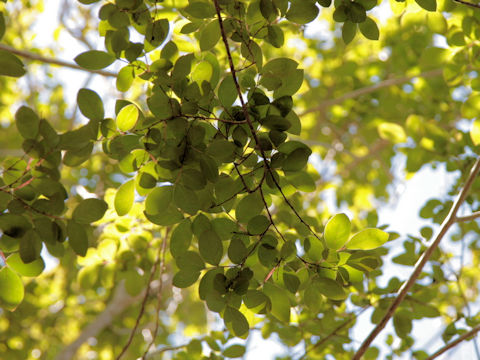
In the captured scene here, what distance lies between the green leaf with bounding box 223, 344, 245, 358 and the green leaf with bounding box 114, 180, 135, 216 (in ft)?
2.72

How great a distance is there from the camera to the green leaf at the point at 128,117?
1.09 meters

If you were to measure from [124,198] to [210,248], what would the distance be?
0.91ft

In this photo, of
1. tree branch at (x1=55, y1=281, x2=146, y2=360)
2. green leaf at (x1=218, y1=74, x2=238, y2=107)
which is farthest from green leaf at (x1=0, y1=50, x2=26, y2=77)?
tree branch at (x1=55, y1=281, x2=146, y2=360)

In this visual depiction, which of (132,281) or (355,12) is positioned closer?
(355,12)

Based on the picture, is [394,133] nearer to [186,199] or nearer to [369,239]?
[369,239]

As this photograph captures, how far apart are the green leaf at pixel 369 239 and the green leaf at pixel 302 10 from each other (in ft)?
1.81

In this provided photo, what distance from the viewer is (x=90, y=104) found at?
3.53 feet

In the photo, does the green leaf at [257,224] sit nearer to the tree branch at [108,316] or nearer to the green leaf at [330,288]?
the green leaf at [330,288]

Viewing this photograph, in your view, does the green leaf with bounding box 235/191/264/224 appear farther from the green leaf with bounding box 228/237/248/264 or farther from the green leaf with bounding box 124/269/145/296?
the green leaf with bounding box 124/269/145/296

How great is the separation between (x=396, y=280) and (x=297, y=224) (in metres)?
0.55

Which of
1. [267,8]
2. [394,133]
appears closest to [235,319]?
[267,8]

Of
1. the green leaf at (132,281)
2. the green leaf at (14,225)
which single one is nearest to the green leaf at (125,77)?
the green leaf at (14,225)

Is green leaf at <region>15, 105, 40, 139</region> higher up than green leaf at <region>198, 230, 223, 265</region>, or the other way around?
green leaf at <region>15, 105, 40, 139</region>

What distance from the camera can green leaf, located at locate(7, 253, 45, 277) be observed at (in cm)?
104
